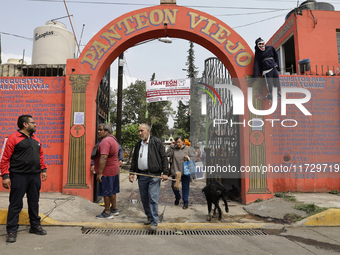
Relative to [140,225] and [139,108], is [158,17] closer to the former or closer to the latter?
[140,225]

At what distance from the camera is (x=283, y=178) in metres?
7.22

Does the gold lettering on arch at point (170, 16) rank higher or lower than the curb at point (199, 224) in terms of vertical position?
higher

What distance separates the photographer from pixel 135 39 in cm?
709

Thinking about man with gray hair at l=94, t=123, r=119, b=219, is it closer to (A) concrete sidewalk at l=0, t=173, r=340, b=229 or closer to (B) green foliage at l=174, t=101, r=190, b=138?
(A) concrete sidewalk at l=0, t=173, r=340, b=229

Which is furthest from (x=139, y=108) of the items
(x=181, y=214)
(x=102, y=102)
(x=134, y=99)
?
(x=181, y=214)

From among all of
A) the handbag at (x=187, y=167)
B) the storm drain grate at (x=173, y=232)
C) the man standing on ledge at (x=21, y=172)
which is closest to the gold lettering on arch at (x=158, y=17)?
the handbag at (x=187, y=167)

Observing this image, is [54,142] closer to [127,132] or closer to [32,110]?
[32,110]

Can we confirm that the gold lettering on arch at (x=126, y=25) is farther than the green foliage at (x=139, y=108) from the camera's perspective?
No

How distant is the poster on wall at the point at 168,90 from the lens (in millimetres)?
14844

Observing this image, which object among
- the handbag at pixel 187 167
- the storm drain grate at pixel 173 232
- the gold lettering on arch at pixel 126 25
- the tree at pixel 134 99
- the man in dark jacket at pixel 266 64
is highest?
the tree at pixel 134 99

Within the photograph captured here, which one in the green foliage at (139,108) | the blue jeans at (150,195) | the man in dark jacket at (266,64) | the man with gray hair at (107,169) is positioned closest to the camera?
the blue jeans at (150,195)

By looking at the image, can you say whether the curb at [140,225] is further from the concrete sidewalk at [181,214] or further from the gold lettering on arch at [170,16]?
the gold lettering on arch at [170,16]

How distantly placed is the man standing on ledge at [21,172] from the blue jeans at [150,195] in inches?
71.3

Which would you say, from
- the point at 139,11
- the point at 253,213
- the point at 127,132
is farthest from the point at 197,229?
the point at 127,132
